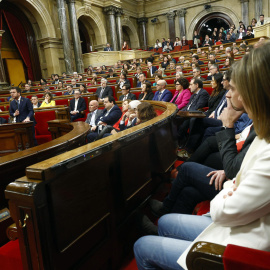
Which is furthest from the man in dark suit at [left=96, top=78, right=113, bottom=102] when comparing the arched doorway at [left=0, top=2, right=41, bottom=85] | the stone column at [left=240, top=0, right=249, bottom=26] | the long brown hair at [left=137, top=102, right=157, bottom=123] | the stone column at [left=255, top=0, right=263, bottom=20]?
the stone column at [left=240, top=0, right=249, bottom=26]

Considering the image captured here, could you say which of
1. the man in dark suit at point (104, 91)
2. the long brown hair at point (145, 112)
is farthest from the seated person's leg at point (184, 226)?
the man in dark suit at point (104, 91)

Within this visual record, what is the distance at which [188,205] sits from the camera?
1397mm

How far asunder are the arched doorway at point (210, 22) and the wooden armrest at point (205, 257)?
17.2 metres

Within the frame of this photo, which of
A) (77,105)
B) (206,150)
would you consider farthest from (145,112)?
(77,105)

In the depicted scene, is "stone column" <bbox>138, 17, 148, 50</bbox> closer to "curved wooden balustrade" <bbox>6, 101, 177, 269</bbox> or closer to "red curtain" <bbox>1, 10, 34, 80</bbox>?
"red curtain" <bbox>1, 10, 34, 80</bbox>

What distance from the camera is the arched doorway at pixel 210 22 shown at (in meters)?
15.5

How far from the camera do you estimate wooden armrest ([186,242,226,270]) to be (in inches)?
24.1

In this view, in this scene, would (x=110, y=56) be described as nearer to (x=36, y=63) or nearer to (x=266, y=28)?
(x=36, y=63)

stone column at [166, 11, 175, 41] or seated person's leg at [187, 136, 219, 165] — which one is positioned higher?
stone column at [166, 11, 175, 41]

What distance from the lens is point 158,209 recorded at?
1.54 metres

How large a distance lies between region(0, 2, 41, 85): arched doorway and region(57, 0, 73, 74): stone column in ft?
5.61

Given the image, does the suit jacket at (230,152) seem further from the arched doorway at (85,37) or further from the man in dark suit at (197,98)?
the arched doorway at (85,37)

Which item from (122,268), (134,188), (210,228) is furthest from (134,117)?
(210,228)

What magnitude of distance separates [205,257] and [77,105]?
16.1 feet
